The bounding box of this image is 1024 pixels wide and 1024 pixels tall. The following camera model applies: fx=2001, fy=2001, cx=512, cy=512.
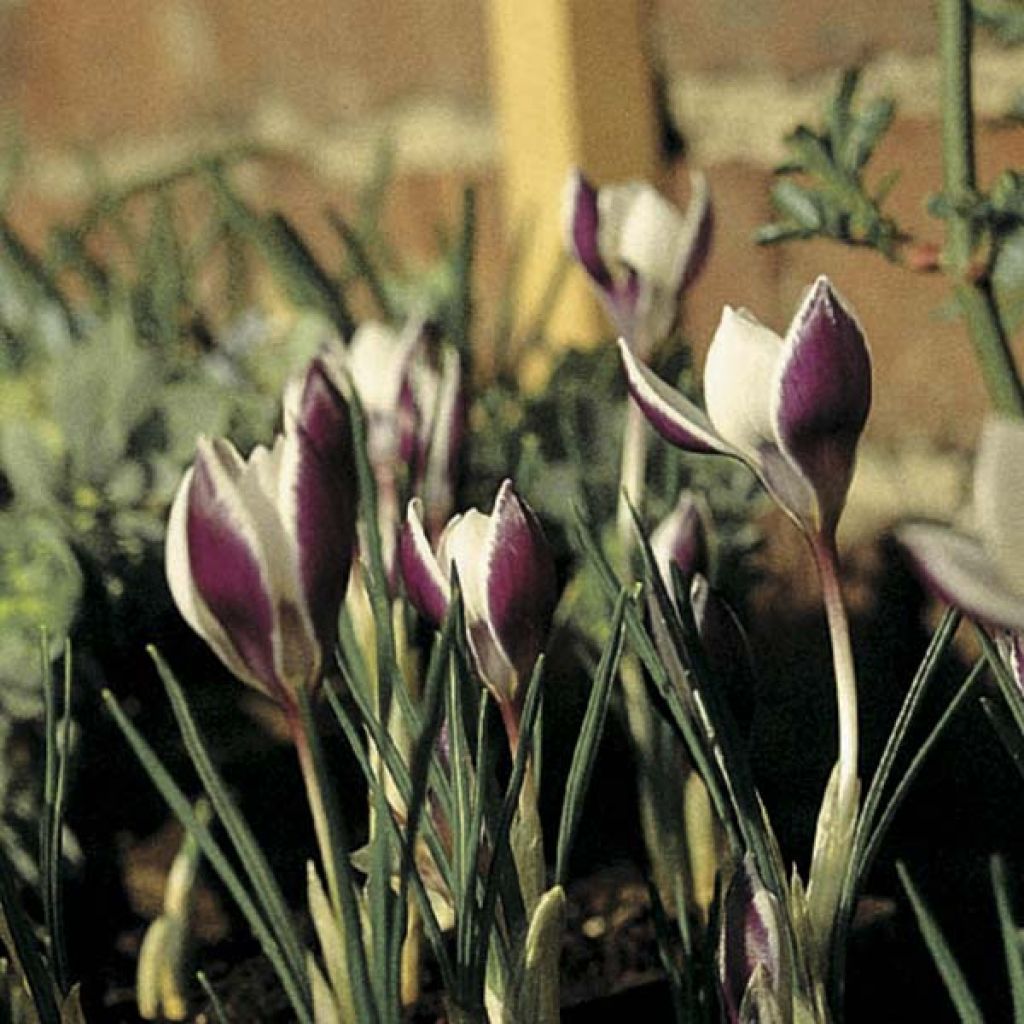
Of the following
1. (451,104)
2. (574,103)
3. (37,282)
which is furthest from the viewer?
(451,104)

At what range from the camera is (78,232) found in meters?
0.86

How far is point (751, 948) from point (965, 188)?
0.70ft

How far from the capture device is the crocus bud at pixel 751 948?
0.42 m

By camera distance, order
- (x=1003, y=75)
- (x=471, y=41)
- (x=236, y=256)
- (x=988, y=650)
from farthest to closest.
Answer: (x=471, y=41), (x=236, y=256), (x=1003, y=75), (x=988, y=650)

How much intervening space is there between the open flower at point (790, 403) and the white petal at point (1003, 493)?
0.09m

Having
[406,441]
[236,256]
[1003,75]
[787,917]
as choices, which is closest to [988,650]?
[787,917]

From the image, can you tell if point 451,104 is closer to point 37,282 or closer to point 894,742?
point 37,282

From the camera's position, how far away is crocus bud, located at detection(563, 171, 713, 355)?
574 mm

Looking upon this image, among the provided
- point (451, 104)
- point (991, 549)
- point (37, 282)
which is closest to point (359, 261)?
point (37, 282)

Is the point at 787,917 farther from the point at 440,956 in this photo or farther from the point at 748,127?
the point at 748,127

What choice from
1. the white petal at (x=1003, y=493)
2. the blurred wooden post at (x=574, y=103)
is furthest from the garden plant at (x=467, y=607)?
the blurred wooden post at (x=574, y=103)

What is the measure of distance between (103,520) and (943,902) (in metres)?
0.31

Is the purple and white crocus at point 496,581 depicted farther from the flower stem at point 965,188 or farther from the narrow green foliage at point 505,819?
the flower stem at point 965,188

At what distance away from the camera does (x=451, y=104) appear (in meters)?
1.16
